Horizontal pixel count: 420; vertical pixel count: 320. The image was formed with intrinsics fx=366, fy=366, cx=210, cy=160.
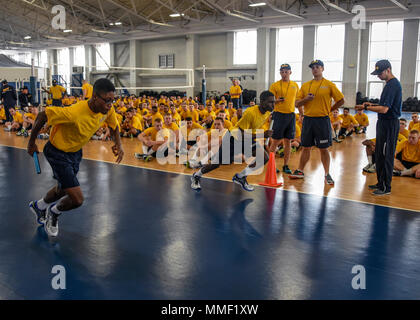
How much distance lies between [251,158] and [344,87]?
724 inches

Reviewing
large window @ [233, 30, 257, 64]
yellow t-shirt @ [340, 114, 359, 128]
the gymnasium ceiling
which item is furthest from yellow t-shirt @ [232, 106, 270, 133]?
large window @ [233, 30, 257, 64]

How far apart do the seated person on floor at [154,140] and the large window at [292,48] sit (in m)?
17.5

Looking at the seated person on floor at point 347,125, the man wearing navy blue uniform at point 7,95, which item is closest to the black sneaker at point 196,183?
the seated person on floor at point 347,125

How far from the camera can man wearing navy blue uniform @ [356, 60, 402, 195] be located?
4.64 meters

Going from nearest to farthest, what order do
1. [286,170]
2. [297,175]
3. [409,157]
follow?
[297,175] → [409,157] → [286,170]

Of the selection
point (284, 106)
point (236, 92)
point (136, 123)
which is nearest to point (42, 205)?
point (284, 106)

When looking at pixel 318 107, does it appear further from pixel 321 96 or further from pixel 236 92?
pixel 236 92

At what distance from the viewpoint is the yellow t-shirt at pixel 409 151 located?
6004mm

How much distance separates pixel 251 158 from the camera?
16.9 feet

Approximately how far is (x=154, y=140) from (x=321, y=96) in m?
3.54

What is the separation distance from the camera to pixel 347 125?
10.8 metres

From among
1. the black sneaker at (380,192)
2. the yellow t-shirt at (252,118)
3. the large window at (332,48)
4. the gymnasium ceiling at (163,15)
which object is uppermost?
the gymnasium ceiling at (163,15)

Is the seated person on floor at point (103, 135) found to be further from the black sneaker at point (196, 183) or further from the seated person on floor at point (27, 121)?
the black sneaker at point (196, 183)
